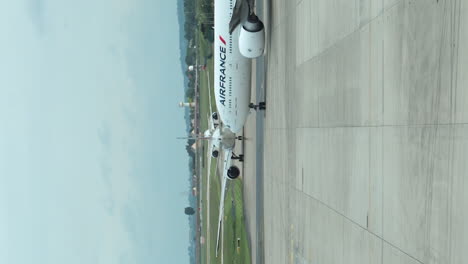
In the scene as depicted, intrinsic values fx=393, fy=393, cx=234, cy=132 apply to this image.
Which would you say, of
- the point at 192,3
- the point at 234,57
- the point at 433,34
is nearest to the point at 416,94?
the point at 433,34

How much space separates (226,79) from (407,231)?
74.4 ft

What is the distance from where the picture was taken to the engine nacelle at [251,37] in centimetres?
2802

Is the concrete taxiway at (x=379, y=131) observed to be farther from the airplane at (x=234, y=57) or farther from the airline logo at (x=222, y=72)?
the airline logo at (x=222, y=72)

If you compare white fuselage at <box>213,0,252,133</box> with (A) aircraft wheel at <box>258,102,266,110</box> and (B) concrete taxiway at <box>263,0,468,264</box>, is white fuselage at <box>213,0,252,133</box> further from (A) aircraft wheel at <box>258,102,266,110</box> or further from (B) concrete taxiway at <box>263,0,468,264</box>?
(B) concrete taxiway at <box>263,0,468,264</box>

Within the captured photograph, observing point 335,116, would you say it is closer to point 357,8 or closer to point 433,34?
point 357,8

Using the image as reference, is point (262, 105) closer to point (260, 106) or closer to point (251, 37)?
point (260, 106)

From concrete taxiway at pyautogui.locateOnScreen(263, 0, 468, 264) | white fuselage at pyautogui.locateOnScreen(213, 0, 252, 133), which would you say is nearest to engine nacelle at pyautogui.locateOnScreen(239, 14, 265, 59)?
white fuselage at pyautogui.locateOnScreen(213, 0, 252, 133)

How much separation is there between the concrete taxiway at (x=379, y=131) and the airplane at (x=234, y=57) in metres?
5.10

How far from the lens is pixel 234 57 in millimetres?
31266

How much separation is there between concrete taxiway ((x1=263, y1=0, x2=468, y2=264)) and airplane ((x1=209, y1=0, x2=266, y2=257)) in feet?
16.7

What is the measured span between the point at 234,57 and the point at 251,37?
338 centimetres

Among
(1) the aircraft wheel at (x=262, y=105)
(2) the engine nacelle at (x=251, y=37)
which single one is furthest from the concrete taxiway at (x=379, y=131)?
(1) the aircraft wheel at (x=262, y=105)

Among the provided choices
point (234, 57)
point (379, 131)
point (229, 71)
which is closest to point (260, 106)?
point (229, 71)

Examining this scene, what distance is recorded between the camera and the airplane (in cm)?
2831
